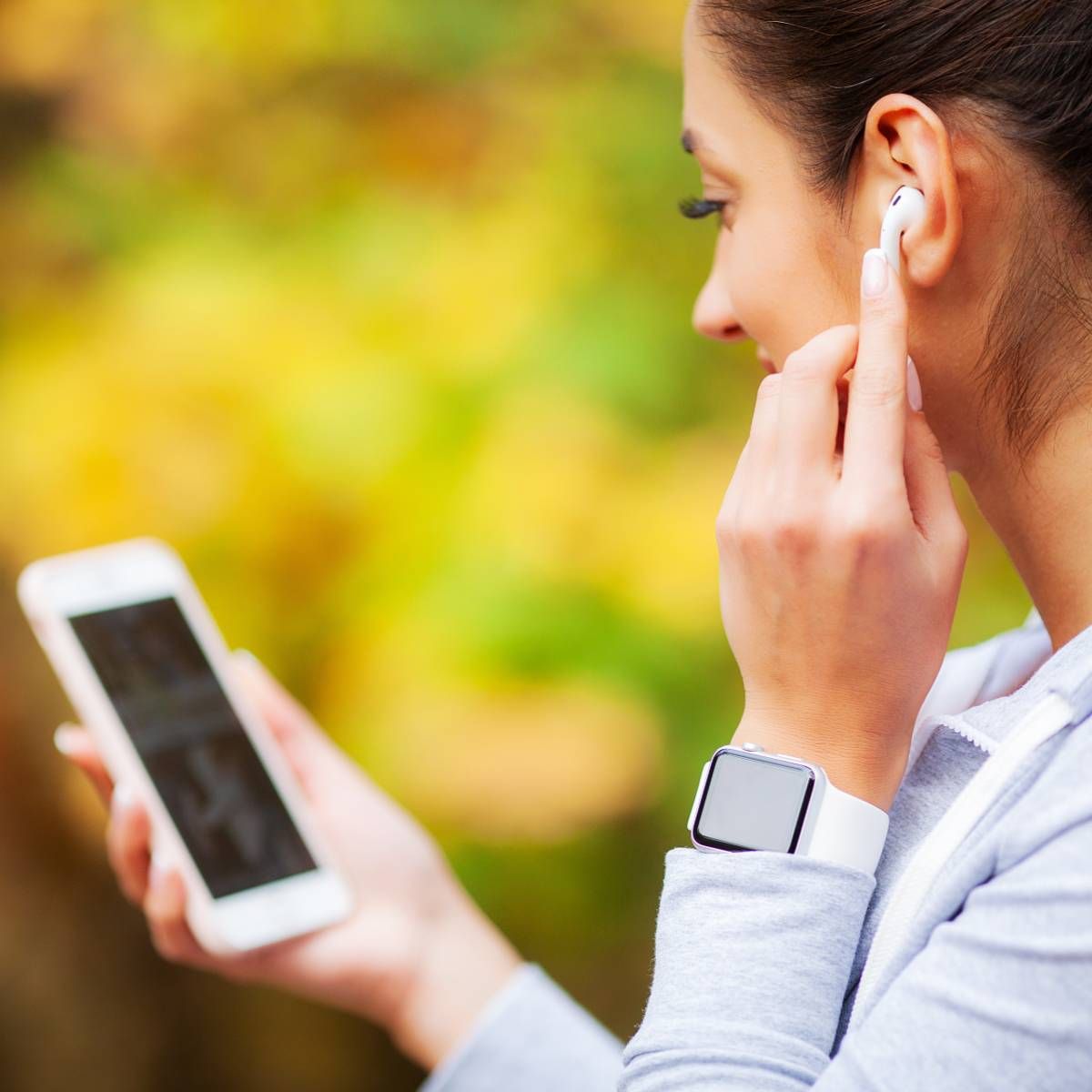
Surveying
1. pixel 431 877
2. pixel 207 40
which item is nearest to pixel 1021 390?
pixel 431 877

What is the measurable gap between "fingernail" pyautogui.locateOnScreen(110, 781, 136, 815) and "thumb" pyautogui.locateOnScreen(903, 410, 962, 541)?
0.73m

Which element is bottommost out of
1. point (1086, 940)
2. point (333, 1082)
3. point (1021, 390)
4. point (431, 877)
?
point (333, 1082)

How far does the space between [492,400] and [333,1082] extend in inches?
41.6

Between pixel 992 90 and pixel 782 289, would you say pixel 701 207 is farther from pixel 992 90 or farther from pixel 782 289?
pixel 992 90

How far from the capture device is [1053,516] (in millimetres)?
796

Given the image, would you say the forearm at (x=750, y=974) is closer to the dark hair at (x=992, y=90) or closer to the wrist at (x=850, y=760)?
the wrist at (x=850, y=760)

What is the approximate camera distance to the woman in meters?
0.60

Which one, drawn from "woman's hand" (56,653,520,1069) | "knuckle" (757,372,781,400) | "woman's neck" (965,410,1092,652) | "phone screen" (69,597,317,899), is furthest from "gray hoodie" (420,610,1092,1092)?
"phone screen" (69,597,317,899)

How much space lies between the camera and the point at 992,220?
75 centimetres

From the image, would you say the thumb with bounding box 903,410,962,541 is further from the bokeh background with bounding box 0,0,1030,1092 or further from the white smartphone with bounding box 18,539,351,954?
the bokeh background with bounding box 0,0,1030,1092

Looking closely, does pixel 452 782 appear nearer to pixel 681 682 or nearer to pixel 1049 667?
pixel 681 682

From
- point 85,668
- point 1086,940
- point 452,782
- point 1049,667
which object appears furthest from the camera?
point 452,782

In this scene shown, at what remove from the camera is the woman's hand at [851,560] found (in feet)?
2.32

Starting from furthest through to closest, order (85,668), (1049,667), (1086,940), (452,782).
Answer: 1. (452,782)
2. (85,668)
3. (1049,667)
4. (1086,940)
